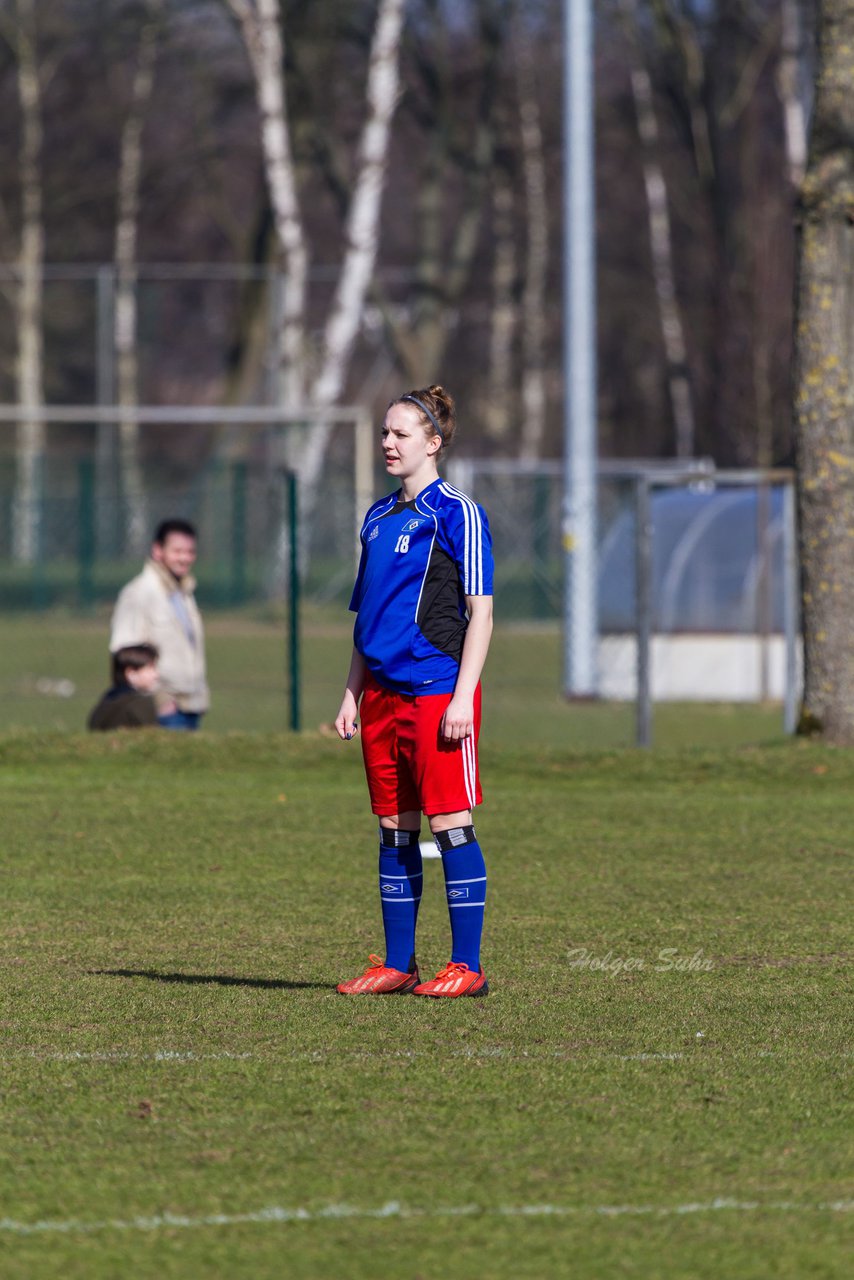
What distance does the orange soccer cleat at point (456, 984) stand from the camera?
6.48 m

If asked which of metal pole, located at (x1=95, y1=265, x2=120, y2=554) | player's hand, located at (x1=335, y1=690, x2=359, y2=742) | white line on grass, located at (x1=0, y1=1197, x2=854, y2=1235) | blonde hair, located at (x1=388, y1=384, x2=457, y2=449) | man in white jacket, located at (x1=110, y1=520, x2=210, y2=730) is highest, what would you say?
metal pole, located at (x1=95, y1=265, x2=120, y2=554)

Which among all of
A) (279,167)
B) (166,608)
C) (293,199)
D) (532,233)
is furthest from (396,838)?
(532,233)

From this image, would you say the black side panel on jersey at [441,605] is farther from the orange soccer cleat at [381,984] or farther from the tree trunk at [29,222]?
the tree trunk at [29,222]

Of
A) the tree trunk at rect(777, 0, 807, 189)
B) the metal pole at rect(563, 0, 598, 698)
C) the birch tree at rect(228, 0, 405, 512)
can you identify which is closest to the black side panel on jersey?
the metal pole at rect(563, 0, 598, 698)

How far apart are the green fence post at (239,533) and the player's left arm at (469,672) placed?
25.4 metres

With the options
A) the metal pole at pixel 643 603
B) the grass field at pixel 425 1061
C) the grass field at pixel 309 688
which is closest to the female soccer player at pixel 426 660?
the grass field at pixel 425 1061

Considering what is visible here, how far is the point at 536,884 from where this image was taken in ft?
29.0

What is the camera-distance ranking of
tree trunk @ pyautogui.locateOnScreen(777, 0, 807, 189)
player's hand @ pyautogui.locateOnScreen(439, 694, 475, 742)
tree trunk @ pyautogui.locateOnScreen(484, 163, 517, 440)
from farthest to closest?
tree trunk @ pyautogui.locateOnScreen(484, 163, 517, 440)
tree trunk @ pyautogui.locateOnScreen(777, 0, 807, 189)
player's hand @ pyautogui.locateOnScreen(439, 694, 475, 742)

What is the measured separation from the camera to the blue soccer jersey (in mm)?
6340

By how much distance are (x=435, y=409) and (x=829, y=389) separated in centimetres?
702

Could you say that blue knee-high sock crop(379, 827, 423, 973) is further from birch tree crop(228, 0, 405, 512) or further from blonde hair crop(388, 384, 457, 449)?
birch tree crop(228, 0, 405, 512)

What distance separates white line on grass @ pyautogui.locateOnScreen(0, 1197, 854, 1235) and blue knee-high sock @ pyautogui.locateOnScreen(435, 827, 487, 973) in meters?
2.04

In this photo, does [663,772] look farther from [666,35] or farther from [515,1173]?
[666,35]

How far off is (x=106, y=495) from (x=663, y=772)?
20.6 metres
